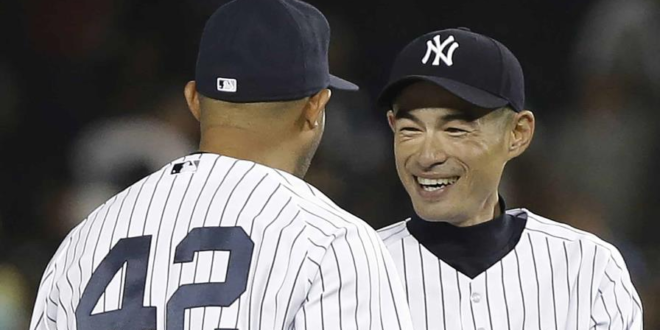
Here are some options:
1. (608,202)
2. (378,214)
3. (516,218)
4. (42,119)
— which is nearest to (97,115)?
(42,119)

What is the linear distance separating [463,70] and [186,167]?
0.69 m

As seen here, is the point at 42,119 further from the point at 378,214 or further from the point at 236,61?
the point at 236,61

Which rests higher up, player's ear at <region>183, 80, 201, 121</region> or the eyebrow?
player's ear at <region>183, 80, 201, 121</region>

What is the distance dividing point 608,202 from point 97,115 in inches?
73.3

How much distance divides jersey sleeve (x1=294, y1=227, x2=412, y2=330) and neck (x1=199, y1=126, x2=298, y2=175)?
0.17m

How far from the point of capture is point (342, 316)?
1637 millimetres

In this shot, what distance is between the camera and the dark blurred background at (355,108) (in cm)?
424

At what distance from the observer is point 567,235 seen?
231cm

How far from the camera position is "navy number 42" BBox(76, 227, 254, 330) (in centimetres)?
166

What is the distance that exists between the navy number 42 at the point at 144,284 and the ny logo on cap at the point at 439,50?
2.36 ft

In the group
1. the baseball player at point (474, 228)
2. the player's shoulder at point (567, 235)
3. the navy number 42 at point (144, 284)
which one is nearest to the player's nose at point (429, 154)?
the baseball player at point (474, 228)

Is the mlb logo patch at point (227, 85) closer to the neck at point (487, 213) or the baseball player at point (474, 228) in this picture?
the baseball player at point (474, 228)

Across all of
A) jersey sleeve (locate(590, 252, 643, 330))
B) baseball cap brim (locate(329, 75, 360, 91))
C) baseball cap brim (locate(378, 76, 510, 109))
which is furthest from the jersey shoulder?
jersey sleeve (locate(590, 252, 643, 330))

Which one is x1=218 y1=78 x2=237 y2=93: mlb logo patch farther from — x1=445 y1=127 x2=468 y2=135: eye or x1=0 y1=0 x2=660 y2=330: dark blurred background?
x1=0 y1=0 x2=660 y2=330: dark blurred background
